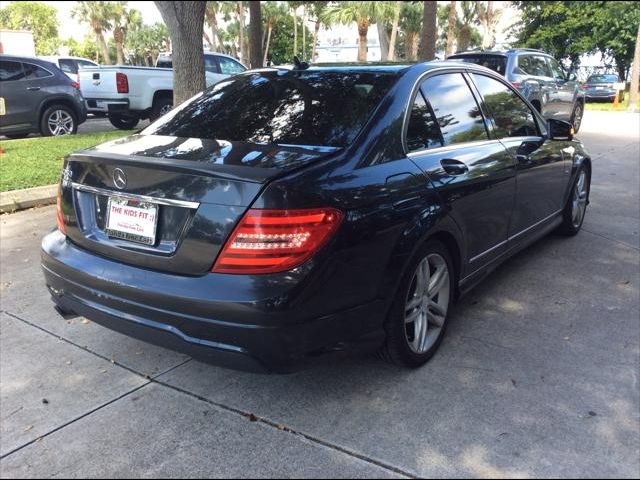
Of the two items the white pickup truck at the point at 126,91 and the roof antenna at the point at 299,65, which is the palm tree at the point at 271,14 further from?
the roof antenna at the point at 299,65

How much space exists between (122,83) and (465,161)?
34.0 feet

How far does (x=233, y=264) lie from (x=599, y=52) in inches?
1260

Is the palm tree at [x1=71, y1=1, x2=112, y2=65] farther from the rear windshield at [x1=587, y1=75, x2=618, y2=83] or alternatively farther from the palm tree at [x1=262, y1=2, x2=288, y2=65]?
the rear windshield at [x1=587, y1=75, x2=618, y2=83]

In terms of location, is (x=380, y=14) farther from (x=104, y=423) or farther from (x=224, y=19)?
(x=104, y=423)

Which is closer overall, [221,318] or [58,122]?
[221,318]

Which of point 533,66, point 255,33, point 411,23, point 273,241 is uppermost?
point 411,23

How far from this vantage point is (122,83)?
1219 cm

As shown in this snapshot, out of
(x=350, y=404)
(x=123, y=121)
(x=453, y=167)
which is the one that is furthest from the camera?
(x=123, y=121)

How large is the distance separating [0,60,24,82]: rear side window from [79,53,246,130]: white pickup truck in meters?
1.75

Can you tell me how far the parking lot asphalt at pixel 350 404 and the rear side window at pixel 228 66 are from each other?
11855 mm

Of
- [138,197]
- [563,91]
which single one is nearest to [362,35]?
[563,91]

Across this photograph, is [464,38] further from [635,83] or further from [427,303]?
[427,303]

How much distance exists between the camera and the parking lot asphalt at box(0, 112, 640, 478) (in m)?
2.50

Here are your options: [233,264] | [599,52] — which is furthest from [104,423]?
[599,52]
